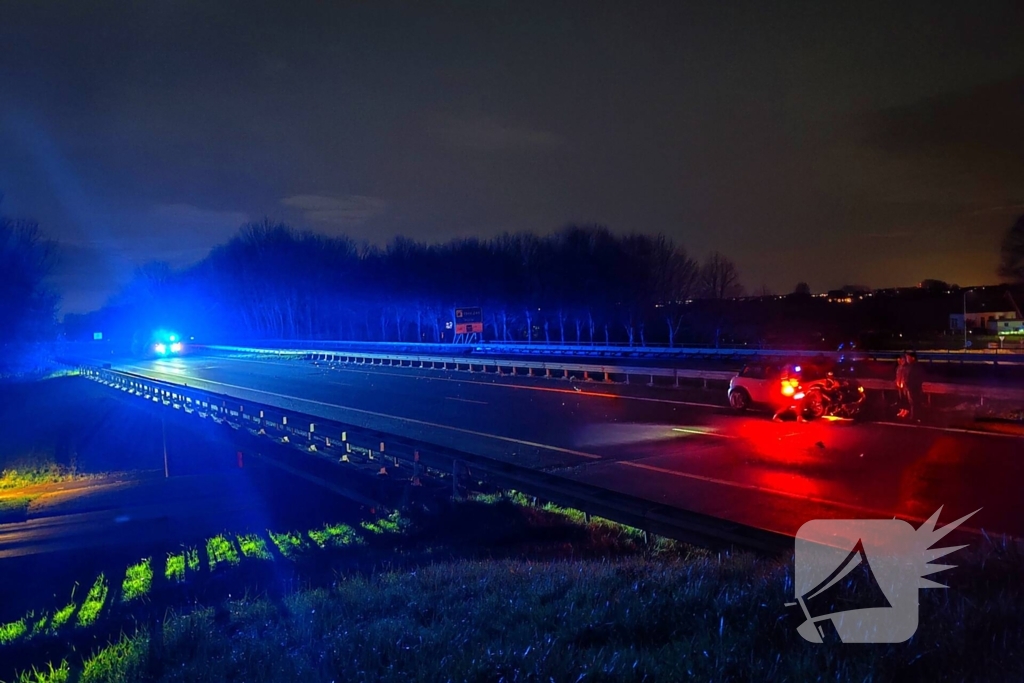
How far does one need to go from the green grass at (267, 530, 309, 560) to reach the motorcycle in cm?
1499

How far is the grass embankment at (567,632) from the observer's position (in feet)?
15.7

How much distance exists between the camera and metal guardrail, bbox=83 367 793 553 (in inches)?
312

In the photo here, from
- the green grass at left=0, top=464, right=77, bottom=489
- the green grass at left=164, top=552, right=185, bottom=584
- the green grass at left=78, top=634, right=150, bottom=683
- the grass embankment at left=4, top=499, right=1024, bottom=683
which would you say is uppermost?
the grass embankment at left=4, top=499, right=1024, bottom=683

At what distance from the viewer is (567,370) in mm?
40312

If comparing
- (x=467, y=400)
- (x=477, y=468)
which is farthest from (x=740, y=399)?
(x=477, y=468)

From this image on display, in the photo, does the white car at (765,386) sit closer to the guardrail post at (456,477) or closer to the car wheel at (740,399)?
the car wheel at (740,399)

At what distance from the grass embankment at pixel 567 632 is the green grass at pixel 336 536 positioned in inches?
117

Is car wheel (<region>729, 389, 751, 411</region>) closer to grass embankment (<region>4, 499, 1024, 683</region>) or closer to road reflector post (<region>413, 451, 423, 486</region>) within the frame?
road reflector post (<region>413, 451, 423, 486</region>)

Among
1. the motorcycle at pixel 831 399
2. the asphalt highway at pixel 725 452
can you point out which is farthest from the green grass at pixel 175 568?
the motorcycle at pixel 831 399

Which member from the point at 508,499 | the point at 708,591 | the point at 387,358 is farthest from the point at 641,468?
the point at 387,358

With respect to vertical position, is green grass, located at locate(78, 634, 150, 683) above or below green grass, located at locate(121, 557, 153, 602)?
above

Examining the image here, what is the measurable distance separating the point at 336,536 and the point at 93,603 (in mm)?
3414

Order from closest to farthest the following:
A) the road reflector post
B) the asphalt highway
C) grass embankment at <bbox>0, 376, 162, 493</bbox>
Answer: the asphalt highway, the road reflector post, grass embankment at <bbox>0, 376, 162, 493</bbox>

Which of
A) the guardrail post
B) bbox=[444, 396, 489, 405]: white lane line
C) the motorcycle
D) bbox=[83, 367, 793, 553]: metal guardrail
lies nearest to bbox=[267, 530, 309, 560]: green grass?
bbox=[83, 367, 793, 553]: metal guardrail
